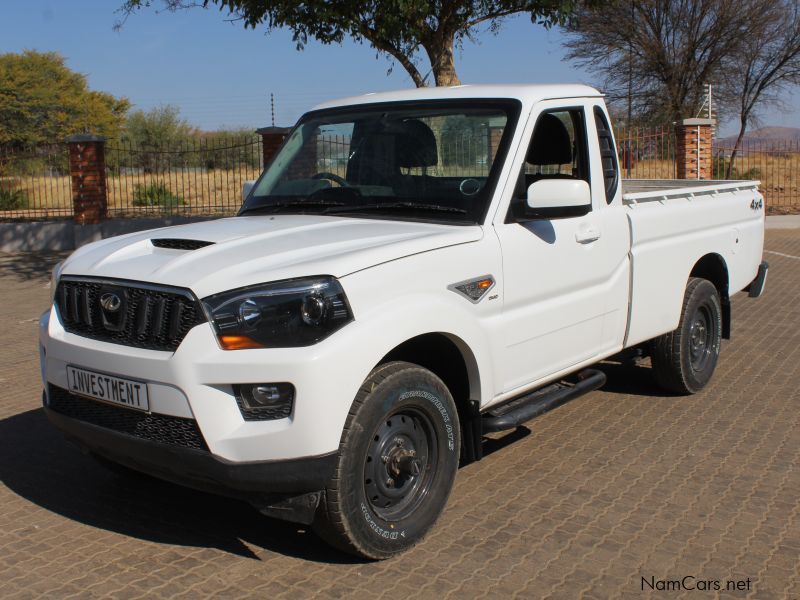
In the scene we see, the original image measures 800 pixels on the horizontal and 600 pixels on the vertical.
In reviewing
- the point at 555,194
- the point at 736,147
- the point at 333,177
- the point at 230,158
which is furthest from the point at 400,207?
the point at 736,147

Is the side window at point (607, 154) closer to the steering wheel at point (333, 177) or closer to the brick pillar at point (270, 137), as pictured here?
the steering wheel at point (333, 177)

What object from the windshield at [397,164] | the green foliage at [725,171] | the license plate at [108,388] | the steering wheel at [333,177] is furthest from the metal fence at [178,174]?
the license plate at [108,388]

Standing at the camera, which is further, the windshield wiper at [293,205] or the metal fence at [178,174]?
the metal fence at [178,174]

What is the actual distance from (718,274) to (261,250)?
4216 mm

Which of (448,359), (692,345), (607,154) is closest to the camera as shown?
(448,359)

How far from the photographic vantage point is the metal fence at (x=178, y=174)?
19.0 meters

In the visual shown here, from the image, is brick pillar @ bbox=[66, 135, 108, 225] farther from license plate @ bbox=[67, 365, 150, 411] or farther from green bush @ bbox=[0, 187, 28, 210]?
license plate @ bbox=[67, 365, 150, 411]

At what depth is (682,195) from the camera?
6320 millimetres

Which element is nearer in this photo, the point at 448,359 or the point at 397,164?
the point at 448,359

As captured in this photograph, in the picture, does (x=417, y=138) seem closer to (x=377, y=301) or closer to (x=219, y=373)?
(x=377, y=301)

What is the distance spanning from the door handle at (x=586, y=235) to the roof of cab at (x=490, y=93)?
748mm

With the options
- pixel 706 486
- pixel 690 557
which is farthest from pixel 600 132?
pixel 690 557

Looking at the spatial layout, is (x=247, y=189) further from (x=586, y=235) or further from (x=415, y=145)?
(x=586, y=235)

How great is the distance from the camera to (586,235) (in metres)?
5.02
